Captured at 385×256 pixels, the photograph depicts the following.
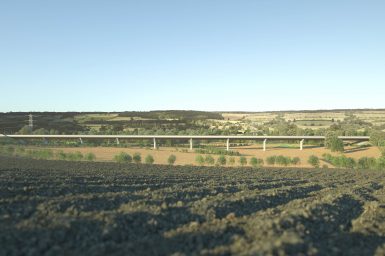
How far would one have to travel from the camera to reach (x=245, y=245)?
9547 mm

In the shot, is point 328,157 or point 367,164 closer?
point 367,164

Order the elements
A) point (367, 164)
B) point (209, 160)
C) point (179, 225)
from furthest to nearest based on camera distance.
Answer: point (209, 160) → point (367, 164) → point (179, 225)

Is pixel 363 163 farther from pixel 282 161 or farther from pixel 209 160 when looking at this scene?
pixel 209 160

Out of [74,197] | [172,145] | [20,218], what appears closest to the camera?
[20,218]

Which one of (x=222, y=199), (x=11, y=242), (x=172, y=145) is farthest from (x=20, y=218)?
(x=172, y=145)

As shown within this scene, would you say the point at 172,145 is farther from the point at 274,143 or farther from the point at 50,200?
the point at 50,200

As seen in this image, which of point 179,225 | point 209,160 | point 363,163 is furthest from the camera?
point 209,160

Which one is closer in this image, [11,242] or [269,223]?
[11,242]

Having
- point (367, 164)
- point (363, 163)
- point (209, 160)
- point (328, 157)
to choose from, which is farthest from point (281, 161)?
point (328, 157)

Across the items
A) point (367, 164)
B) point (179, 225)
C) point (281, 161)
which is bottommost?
point (281, 161)

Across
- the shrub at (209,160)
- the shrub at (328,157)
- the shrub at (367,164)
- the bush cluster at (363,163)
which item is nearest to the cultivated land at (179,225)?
the bush cluster at (363,163)

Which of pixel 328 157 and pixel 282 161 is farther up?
pixel 282 161

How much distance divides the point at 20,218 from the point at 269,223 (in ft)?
24.3

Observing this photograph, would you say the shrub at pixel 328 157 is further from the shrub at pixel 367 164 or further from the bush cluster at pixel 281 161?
the shrub at pixel 367 164
